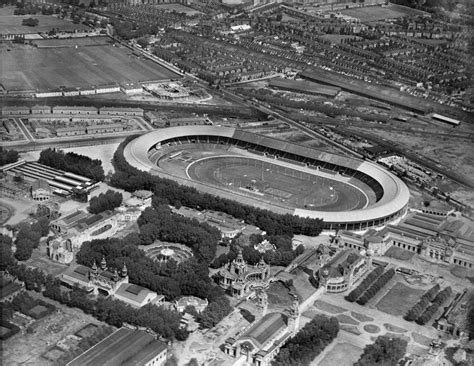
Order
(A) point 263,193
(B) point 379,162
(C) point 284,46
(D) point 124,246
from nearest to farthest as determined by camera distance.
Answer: (D) point 124,246
(A) point 263,193
(B) point 379,162
(C) point 284,46

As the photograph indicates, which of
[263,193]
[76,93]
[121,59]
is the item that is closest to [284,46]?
[121,59]

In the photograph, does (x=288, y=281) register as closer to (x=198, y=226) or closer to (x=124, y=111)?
(x=198, y=226)

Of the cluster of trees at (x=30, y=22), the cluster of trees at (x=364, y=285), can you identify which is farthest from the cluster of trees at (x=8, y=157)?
the cluster of trees at (x=364, y=285)

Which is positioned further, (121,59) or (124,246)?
(121,59)

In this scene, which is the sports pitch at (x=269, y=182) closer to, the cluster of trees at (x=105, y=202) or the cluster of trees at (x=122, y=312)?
the cluster of trees at (x=105, y=202)

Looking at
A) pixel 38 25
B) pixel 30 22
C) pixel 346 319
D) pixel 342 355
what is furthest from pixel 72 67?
pixel 342 355

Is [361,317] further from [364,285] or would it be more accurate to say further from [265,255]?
[265,255]

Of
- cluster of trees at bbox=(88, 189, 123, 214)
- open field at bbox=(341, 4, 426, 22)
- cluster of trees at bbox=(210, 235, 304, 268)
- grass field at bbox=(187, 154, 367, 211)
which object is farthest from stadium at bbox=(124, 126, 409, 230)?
open field at bbox=(341, 4, 426, 22)

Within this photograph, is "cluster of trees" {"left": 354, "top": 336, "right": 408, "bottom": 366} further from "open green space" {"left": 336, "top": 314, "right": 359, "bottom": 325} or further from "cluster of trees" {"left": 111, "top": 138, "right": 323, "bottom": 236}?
"cluster of trees" {"left": 111, "top": 138, "right": 323, "bottom": 236}

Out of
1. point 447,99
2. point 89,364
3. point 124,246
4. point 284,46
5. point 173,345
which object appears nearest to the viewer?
point 89,364
